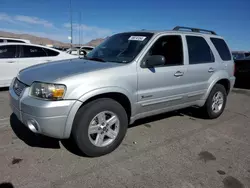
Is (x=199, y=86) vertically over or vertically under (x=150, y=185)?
over

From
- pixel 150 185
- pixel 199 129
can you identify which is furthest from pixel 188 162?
pixel 199 129

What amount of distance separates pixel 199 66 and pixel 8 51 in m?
5.76

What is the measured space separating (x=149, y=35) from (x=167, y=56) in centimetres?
48

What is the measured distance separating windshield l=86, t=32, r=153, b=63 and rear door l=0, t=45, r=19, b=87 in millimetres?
3874

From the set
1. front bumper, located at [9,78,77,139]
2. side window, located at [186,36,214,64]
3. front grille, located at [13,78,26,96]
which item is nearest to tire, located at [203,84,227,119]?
side window, located at [186,36,214,64]

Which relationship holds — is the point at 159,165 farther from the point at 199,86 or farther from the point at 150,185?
the point at 199,86

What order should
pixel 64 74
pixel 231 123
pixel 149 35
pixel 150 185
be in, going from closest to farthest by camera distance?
pixel 150 185 → pixel 64 74 → pixel 149 35 → pixel 231 123

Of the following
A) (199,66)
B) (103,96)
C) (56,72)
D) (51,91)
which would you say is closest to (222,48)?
(199,66)

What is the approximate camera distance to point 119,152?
314 centimetres

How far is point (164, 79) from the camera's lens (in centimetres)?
349

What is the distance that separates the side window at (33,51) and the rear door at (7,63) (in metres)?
0.30

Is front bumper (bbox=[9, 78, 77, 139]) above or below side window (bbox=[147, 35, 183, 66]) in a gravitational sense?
below

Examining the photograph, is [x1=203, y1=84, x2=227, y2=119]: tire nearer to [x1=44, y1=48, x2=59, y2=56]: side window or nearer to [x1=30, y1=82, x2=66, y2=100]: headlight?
[x1=30, y1=82, x2=66, y2=100]: headlight

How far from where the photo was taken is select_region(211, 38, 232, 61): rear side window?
184 inches
